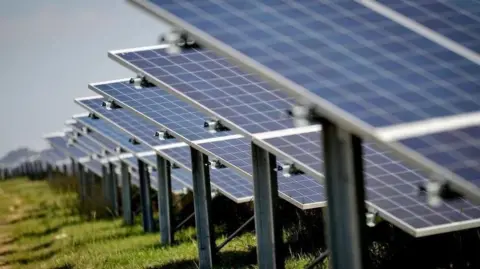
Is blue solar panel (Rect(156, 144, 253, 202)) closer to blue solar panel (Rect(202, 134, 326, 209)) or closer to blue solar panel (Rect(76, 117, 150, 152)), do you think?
blue solar panel (Rect(202, 134, 326, 209))

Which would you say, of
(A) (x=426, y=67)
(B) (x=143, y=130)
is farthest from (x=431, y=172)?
(B) (x=143, y=130)

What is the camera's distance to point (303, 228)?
21062 millimetres

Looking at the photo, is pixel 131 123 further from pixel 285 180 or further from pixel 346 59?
pixel 346 59

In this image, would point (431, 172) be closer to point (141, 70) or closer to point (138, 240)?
point (141, 70)

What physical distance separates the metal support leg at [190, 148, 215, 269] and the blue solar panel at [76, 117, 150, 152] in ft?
29.2

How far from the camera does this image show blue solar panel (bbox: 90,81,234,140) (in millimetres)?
19527

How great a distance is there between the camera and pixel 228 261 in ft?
64.5

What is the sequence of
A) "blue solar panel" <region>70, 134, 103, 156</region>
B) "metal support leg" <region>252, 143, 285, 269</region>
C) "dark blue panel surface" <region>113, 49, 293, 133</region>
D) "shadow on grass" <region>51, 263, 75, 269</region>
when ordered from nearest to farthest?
1. "dark blue panel surface" <region>113, 49, 293, 133</region>
2. "metal support leg" <region>252, 143, 285, 269</region>
3. "shadow on grass" <region>51, 263, 75, 269</region>
4. "blue solar panel" <region>70, 134, 103, 156</region>

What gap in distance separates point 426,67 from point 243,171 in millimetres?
7901

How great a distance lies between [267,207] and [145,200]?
1364 centimetres

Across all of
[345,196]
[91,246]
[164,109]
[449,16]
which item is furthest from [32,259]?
[345,196]

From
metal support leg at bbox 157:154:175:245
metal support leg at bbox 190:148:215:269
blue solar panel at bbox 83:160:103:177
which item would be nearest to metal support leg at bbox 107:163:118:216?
blue solar panel at bbox 83:160:103:177

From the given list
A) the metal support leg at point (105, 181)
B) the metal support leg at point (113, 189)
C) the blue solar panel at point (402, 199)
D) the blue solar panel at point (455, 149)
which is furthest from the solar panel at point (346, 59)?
the metal support leg at point (105, 181)

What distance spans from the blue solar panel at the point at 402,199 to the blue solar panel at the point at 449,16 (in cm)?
224
